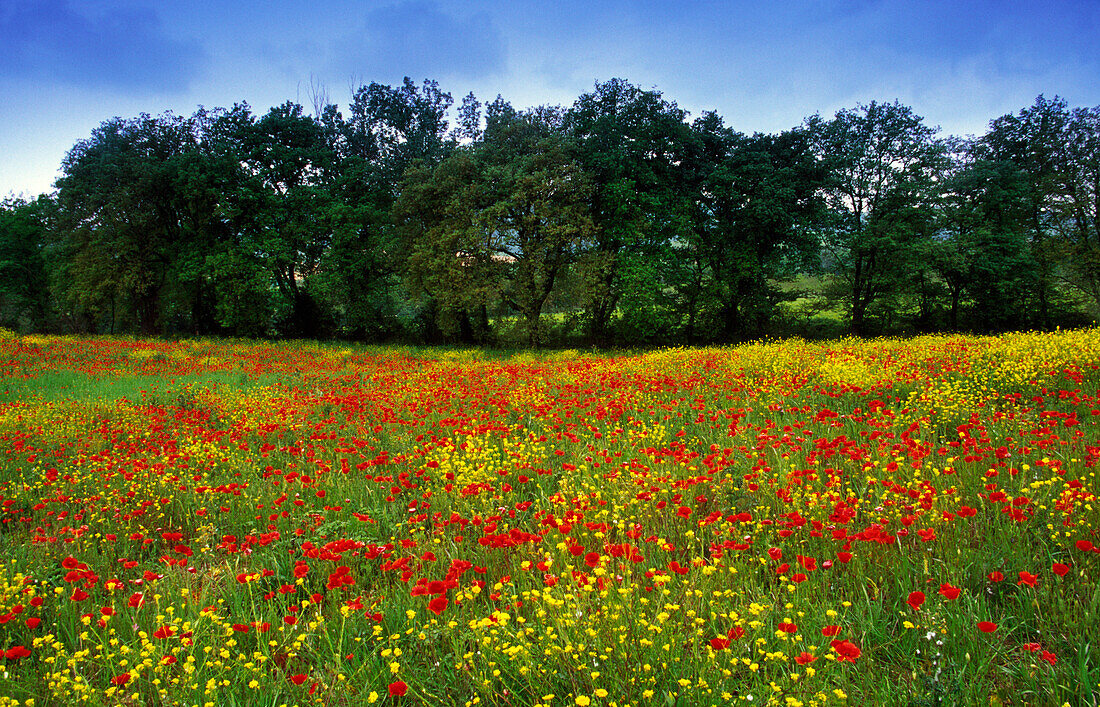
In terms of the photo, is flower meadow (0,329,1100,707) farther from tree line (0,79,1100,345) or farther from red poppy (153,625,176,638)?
tree line (0,79,1100,345)

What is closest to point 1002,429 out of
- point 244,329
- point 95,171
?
point 244,329

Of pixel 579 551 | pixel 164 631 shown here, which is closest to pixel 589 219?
pixel 579 551

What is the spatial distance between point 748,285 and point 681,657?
2699cm

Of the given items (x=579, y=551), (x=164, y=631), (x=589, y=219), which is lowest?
(x=164, y=631)

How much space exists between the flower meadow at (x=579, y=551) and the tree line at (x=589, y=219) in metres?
16.3

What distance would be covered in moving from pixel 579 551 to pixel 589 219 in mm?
20969

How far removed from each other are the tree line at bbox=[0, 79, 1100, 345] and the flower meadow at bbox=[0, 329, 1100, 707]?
16.3 m

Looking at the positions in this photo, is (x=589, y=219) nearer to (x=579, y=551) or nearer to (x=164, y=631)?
(x=579, y=551)

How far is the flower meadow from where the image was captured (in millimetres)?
2002

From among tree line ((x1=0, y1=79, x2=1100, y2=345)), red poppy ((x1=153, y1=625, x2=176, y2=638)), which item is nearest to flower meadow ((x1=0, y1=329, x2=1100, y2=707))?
red poppy ((x1=153, y1=625, x2=176, y2=638))

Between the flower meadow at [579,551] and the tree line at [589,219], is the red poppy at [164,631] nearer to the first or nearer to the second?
the flower meadow at [579,551]

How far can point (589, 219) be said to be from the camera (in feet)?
72.8

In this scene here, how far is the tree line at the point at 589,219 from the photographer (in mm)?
22812

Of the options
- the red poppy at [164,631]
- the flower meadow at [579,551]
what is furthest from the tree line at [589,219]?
the red poppy at [164,631]
